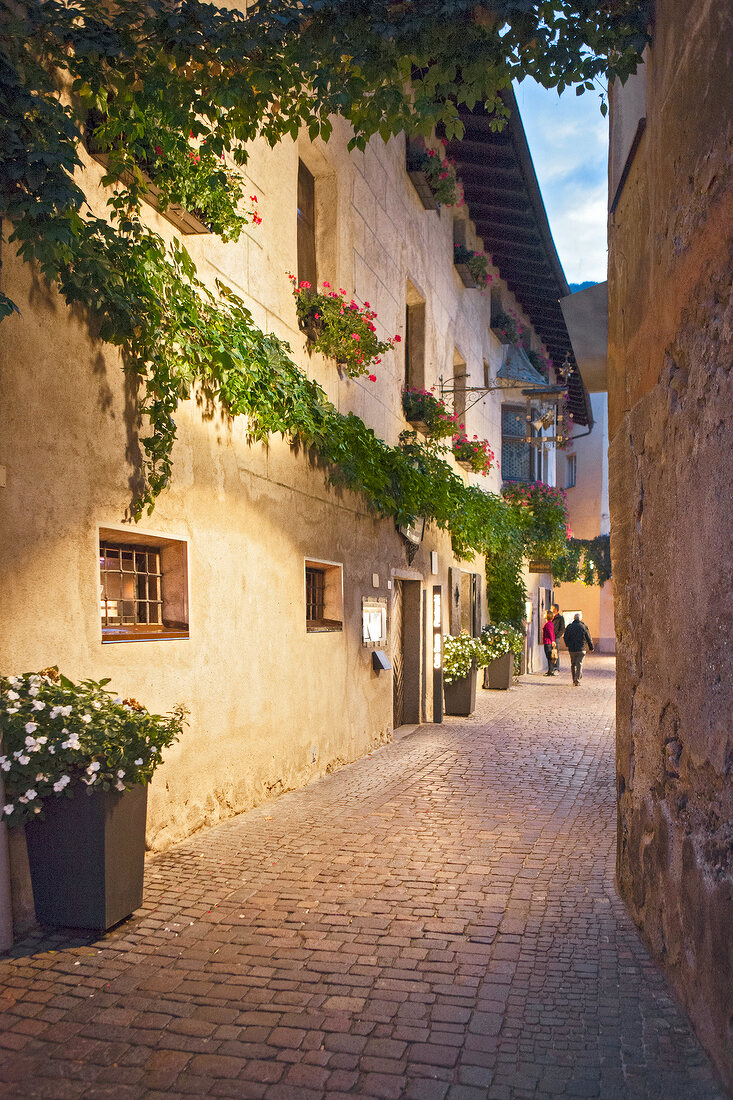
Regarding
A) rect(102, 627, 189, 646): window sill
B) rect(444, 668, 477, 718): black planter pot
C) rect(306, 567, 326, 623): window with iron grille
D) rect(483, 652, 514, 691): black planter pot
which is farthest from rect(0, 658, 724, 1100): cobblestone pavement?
rect(483, 652, 514, 691): black planter pot

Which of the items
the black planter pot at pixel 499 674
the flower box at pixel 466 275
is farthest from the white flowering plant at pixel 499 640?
the flower box at pixel 466 275

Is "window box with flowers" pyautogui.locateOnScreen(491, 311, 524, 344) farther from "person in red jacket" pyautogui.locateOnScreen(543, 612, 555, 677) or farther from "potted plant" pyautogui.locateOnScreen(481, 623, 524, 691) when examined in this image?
"potted plant" pyautogui.locateOnScreen(481, 623, 524, 691)

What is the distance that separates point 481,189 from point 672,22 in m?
12.0

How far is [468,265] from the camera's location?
47.8ft

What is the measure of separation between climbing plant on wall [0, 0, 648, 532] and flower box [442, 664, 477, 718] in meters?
7.85

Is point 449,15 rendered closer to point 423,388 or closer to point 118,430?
point 118,430

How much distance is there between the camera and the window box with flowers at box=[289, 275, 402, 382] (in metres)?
7.83

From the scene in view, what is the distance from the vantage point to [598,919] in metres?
4.13

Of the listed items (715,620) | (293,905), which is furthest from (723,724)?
(293,905)

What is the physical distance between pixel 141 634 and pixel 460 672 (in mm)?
7692

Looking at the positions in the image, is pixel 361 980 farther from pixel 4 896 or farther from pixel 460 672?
pixel 460 672

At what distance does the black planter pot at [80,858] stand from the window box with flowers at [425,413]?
8.09m

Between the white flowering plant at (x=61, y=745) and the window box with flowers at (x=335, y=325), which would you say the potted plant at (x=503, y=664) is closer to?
the window box with flowers at (x=335, y=325)

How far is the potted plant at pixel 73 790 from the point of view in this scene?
12.1 ft
